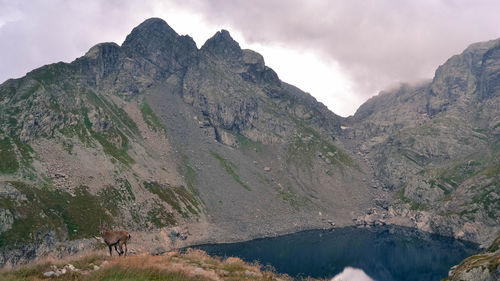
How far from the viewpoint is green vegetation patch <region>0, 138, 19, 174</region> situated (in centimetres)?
10429

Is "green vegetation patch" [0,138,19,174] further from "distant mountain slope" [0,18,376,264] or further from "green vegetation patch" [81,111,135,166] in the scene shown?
"green vegetation patch" [81,111,135,166]

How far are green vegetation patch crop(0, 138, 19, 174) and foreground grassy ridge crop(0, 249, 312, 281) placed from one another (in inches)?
4298

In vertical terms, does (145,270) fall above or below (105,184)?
below

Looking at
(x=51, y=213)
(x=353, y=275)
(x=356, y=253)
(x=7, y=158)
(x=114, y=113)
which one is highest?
(x=114, y=113)

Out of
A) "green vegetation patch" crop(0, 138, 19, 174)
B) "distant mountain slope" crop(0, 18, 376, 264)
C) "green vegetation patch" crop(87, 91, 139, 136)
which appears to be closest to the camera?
"distant mountain slope" crop(0, 18, 376, 264)

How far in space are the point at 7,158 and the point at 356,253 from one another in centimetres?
13504

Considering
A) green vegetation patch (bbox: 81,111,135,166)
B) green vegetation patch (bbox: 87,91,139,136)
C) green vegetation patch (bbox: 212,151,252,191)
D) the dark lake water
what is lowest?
the dark lake water

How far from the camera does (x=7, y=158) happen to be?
108812 millimetres

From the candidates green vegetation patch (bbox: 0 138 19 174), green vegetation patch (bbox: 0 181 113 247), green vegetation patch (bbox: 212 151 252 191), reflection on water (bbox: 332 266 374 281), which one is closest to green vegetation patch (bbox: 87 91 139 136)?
green vegetation patch (bbox: 212 151 252 191)

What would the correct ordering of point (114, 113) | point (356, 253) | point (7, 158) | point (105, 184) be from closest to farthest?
point (7, 158)
point (105, 184)
point (356, 253)
point (114, 113)

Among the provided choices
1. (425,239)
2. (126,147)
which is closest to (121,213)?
(126,147)

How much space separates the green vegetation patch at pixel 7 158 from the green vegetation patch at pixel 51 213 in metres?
9.06

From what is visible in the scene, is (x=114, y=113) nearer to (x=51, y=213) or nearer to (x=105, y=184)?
(x=105, y=184)

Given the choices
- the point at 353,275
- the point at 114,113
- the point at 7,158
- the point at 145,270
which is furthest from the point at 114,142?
the point at 145,270
